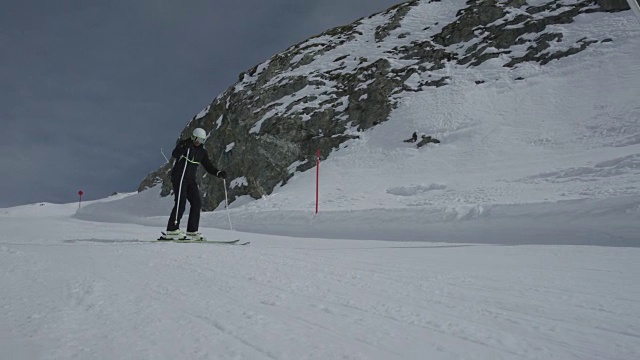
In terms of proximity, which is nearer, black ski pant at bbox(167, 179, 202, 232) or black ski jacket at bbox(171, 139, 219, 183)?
black ski pant at bbox(167, 179, 202, 232)

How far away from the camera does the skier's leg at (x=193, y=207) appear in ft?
22.4

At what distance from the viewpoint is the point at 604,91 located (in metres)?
17.6

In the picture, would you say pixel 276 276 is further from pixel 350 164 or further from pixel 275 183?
pixel 275 183

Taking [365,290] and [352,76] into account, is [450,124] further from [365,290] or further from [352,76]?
[365,290]

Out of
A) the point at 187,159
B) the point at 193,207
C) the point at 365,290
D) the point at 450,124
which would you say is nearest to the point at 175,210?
the point at 193,207

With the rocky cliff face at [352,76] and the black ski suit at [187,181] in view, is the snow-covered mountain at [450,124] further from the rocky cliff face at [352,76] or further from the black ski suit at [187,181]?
the black ski suit at [187,181]

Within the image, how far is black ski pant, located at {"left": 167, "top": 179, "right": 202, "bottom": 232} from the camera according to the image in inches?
261

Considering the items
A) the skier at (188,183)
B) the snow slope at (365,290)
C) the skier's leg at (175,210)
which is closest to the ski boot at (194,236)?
the skier at (188,183)

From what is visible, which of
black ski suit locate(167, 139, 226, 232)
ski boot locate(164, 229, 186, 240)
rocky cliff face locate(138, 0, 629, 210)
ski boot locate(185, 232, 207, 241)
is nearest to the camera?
ski boot locate(164, 229, 186, 240)

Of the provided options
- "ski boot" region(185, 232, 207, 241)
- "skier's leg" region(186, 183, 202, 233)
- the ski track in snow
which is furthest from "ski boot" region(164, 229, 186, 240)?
the ski track in snow

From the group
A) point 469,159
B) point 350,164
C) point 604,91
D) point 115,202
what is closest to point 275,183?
point 350,164

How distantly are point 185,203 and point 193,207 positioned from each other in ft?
0.99

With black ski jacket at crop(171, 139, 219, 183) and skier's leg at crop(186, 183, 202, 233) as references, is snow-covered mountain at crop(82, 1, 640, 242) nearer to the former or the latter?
skier's leg at crop(186, 183, 202, 233)

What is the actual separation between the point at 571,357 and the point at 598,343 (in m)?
0.25
